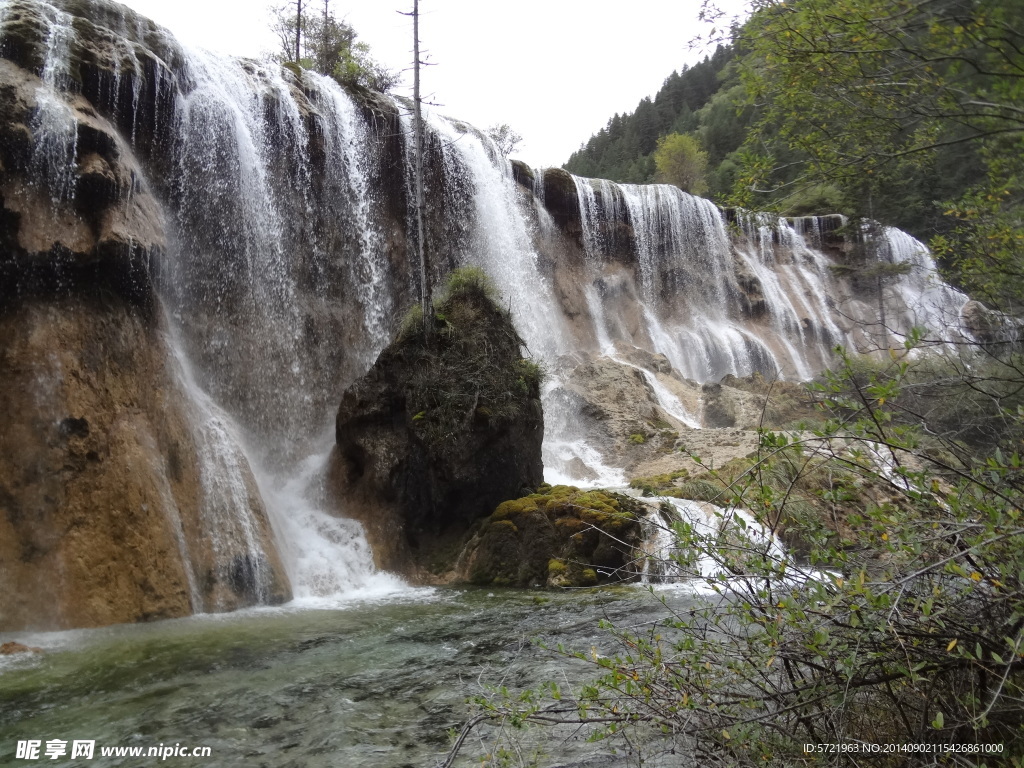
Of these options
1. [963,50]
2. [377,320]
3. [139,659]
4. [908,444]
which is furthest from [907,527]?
[377,320]

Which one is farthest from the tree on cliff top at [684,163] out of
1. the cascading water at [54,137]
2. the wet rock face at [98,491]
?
the wet rock face at [98,491]

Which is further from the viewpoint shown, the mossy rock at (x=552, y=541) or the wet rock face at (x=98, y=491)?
the mossy rock at (x=552, y=541)

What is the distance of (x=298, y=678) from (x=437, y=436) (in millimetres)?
6884

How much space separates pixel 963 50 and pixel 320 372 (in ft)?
47.9

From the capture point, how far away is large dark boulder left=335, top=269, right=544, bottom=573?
43.0ft

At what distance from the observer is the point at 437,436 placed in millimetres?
13141

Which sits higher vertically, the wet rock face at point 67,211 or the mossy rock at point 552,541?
the wet rock face at point 67,211

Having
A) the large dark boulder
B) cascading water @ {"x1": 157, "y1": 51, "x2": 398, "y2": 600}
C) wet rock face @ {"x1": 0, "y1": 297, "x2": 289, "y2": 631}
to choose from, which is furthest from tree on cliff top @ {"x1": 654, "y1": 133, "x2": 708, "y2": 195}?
wet rock face @ {"x1": 0, "y1": 297, "x2": 289, "y2": 631}

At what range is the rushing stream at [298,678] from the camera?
5062mm

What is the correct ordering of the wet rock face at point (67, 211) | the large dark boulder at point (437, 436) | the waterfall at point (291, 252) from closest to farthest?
1. the wet rock face at point (67, 211)
2. the waterfall at point (291, 252)
3. the large dark boulder at point (437, 436)

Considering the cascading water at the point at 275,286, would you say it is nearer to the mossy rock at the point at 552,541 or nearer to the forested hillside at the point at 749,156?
the mossy rock at the point at 552,541

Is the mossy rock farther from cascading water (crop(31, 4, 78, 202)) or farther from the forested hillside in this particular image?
cascading water (crop(31, 4, 78, 202))

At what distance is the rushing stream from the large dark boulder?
3.32 m

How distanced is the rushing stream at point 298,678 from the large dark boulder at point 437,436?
3.32 m
